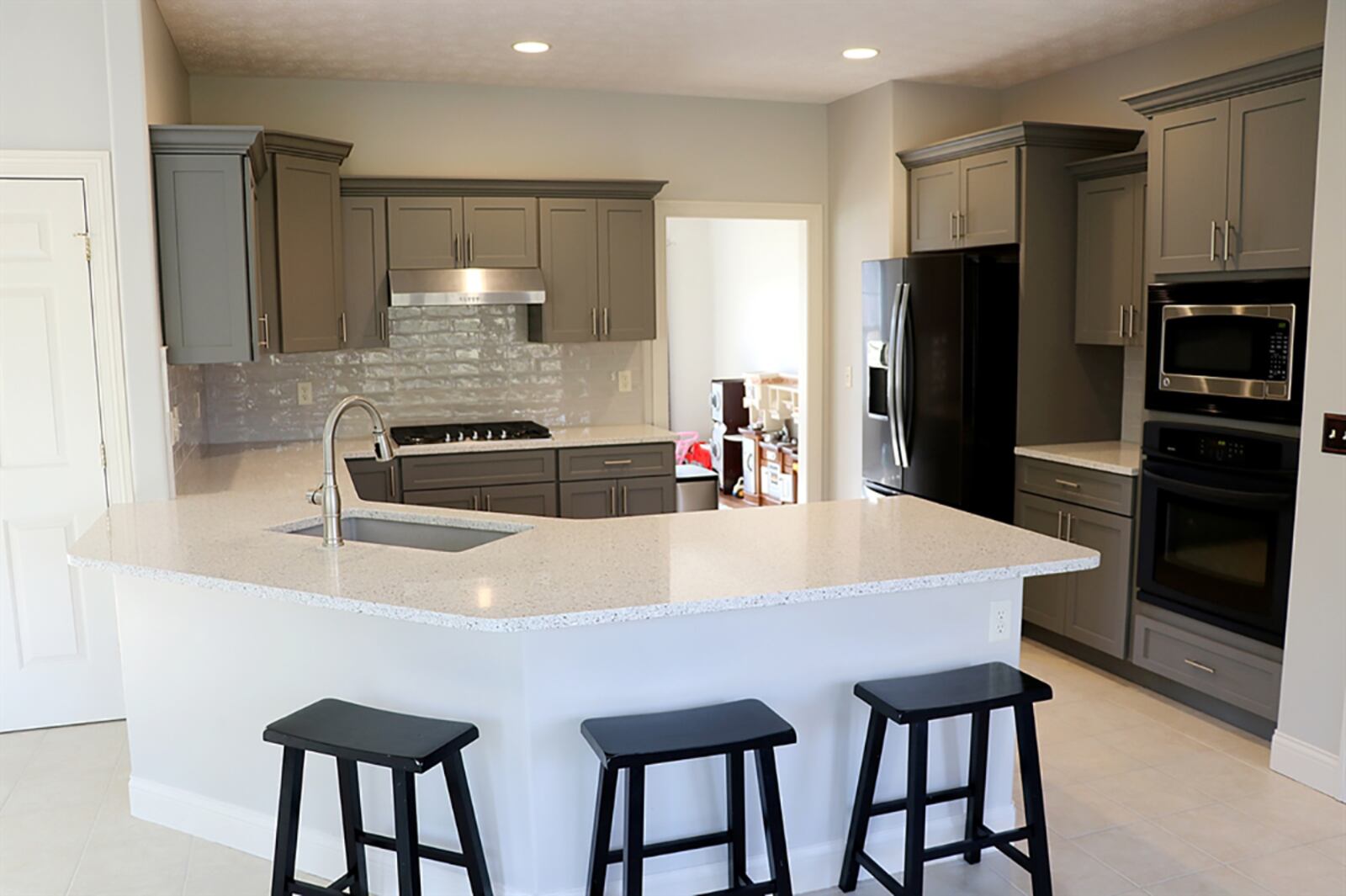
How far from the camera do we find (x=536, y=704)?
2.56m

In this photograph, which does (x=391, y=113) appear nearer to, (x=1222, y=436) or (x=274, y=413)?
(x=274, y=413)

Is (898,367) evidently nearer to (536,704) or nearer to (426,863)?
(536,704)

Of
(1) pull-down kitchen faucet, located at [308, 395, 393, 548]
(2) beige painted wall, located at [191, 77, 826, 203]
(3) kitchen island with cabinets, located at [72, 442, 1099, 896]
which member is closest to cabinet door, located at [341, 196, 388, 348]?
(2) beige painted wall, located at [191, 77, 826, 203]

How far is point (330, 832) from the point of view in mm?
2908

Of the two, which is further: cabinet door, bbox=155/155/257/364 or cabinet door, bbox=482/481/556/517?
cabinet door, bbox=482/481/556/517

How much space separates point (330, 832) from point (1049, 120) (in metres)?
4.53

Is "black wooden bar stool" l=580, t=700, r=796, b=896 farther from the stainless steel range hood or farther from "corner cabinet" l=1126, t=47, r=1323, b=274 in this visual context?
the stainless steel range hood

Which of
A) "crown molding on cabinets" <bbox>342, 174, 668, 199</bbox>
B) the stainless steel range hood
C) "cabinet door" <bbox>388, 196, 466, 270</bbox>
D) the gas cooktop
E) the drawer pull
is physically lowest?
the drawer pull

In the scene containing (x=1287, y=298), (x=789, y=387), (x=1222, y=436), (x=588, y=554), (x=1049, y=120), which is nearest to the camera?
(x=588, y=554)

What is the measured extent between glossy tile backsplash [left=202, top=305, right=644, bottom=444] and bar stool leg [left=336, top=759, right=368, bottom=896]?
123 inches

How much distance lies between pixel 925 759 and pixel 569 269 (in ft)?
11.6

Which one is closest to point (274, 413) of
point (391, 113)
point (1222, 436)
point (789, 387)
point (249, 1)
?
point (391, 113)

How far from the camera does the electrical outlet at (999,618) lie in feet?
9.61

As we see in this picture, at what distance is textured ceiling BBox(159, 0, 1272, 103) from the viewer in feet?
13.5
